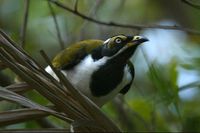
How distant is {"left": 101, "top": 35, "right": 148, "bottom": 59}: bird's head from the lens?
2.02 m

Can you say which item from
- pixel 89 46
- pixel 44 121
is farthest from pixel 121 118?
pixel 89 46

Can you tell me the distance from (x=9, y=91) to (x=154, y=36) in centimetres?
218

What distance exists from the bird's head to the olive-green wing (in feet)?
0.31

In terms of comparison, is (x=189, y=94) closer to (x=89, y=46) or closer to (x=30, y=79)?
(x=89, y=46)

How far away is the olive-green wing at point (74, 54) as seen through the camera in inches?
85.1

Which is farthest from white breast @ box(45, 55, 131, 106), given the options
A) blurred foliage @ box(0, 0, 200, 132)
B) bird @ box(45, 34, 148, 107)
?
blurred foliage @ box(0, 0, 200, 132)

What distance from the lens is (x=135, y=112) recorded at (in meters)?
2.84

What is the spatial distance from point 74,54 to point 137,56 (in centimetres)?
123

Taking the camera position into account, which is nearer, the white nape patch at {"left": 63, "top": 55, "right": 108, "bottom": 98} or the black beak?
the black beak

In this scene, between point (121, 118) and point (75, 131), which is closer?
point (75, 131)

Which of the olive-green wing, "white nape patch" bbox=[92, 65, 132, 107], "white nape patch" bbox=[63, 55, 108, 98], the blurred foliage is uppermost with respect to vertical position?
the olive-green wing

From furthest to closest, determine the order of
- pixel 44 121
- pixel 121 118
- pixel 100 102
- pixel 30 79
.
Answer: pixel 121 118
pixel 44 121
pixel 100 102
pixel 30 79

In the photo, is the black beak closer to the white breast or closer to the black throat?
the black throat

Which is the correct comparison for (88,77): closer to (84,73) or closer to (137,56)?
(84,73)
